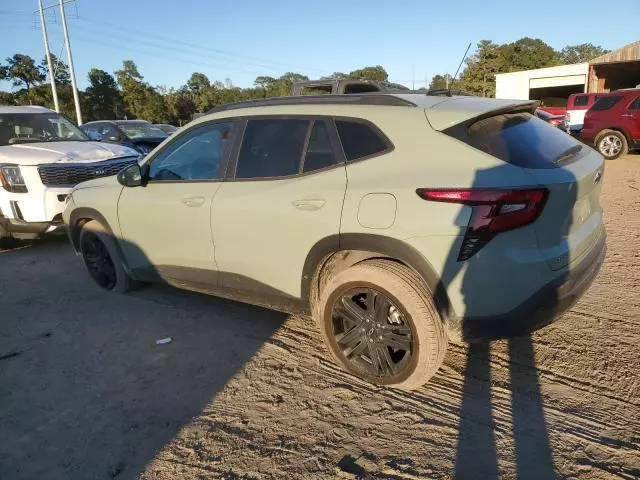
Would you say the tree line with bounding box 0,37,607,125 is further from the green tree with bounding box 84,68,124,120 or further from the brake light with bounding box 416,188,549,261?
the brake light with bounding box 416,188,549,261

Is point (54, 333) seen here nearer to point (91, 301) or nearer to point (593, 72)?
point (91, 301)

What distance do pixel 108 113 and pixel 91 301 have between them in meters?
51.1

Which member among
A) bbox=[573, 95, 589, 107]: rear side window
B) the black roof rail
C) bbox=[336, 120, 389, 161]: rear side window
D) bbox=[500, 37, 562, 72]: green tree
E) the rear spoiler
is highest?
bbox=[500, 37, 562, 72]: green tree

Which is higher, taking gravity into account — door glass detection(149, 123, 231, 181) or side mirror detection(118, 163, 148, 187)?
door glass detection(149, 123, 231, 181)

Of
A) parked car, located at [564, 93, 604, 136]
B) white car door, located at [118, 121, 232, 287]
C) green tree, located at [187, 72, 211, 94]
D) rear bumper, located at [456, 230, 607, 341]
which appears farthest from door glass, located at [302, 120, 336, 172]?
green tree, located at [187, 72, 211, 94]

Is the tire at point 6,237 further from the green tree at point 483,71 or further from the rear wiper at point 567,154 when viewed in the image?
the green tree at point 483,71

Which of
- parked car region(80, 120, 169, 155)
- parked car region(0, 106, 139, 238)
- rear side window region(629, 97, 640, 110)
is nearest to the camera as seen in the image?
parked car region(0, 106, 139, 238)

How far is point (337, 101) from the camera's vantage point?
10.3 feet

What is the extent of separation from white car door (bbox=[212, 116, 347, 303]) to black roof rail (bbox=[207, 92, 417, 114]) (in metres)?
0.16

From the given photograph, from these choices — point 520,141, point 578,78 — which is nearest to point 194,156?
point 520,141

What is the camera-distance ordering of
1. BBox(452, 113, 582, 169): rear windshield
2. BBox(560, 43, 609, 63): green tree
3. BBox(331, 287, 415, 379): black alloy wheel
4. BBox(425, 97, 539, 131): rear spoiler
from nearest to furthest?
BBox(452, 113, 582, 169): rear windshield, BBox(425, 97, 539, 131): rear spoiler, BBox(331, 287, 415, 379): black alloy wheel, BBox(560, 43, 609, 63): green tree

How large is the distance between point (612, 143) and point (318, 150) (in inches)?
496

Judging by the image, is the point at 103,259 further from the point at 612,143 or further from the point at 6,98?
the point at 6,98

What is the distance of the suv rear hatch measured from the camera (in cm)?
247
